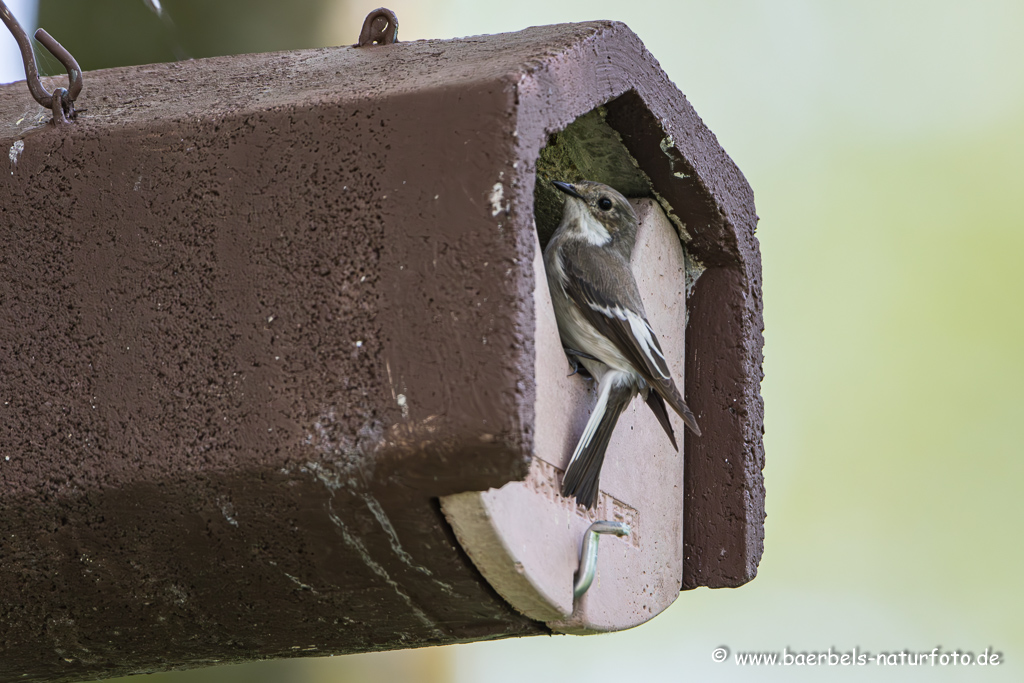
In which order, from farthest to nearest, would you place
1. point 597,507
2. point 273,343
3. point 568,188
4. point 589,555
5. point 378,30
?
1. point 568,188
2. point 378,30
3. point 597,507
4. point 589,555
5. point 273,343

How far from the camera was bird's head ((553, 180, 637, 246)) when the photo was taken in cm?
230

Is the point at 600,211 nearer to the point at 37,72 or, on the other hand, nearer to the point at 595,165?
the point at 595,165

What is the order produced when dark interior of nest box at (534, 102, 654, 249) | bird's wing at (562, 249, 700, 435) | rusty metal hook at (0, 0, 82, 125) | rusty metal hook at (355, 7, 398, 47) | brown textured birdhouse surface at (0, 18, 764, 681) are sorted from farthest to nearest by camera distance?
dark interior of nest box at (534, 102, 654, 249) < rusty metal hook at (355, 7, 398, 47) < bird's wing at (562, 249, 700, 435) < rusty metal hook at (0, 0, 82, 125) < brown textured birdhouse surface at (0, 18, 764, 681)

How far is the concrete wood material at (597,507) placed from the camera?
5.68 ft

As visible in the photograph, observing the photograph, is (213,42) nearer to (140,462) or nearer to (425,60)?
(425,60)

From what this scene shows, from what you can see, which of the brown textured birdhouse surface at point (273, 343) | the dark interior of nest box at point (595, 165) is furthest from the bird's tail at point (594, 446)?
the dark interior of nest box at point (595, 165)

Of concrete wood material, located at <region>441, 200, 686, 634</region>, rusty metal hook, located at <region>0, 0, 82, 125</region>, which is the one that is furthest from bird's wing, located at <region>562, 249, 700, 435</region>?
rusty metal hook, located at <region>0, 0, 82, 125</region>

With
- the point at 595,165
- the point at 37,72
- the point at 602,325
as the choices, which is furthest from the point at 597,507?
the point at 37,72

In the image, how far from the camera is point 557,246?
7.72 feet

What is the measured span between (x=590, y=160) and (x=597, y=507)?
76 centimetres

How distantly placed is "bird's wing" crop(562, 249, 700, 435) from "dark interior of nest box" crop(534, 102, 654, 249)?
271 mm

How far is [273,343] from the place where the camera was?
1.75 meters

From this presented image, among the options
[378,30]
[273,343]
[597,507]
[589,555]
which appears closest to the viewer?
[273,343]

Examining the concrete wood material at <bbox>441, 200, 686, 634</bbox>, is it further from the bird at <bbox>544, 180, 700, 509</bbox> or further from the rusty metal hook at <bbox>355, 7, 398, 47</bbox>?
the rusty metal hook at <bbox>355, 7, 398, 47</bbox>
